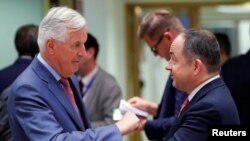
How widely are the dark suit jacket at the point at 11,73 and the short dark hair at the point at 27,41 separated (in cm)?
7

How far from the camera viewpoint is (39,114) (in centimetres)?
193

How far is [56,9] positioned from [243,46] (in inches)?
228

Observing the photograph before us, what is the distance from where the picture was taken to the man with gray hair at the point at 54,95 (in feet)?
6.34

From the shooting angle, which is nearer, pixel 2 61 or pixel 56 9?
pixel 56 9

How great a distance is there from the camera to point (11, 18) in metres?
3.62

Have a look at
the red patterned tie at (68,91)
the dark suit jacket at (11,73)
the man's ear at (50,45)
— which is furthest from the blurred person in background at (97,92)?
the man's ear at (50,45)

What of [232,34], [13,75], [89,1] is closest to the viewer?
[13,75]

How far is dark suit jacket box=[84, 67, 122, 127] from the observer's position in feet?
11.1

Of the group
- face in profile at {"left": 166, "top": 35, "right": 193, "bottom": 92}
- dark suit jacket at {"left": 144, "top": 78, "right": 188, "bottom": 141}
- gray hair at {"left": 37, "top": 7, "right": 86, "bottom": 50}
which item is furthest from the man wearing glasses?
gray hair at {"left": 37, "top": 7, "right": 86, "bottom": 50}

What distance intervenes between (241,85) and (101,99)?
97cm

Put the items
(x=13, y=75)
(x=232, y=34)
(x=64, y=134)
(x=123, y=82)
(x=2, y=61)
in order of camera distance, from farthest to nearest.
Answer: (x=232, y=34)
(x=123, y=82)
(x=2, y=61)
(x=13, y=75)
(x=64, y=134)

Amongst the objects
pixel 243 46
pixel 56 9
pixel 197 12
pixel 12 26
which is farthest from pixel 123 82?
pixel 56 9

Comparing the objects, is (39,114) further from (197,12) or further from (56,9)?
(197,12)

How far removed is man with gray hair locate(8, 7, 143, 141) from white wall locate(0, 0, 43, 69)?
155 centimetres
